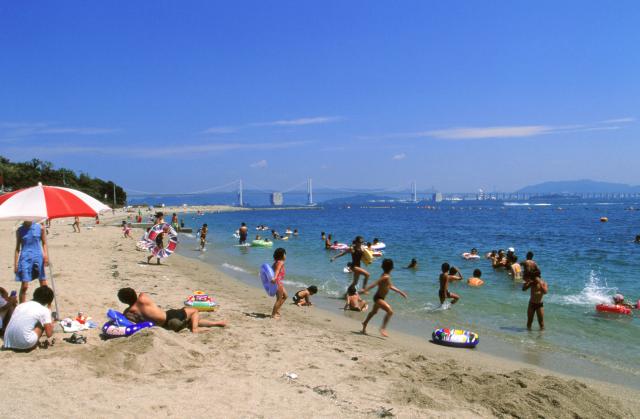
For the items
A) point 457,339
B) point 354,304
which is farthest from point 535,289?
point 354,304

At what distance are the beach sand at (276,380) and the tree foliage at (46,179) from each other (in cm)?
5142

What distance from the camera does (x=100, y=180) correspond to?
3504 inches

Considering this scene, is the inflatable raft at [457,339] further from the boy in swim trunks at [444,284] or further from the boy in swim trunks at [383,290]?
the boy in swim trunks at [444,284]

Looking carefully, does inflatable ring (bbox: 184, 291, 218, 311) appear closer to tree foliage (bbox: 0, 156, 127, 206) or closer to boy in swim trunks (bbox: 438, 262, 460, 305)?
boy in swim trunks (bbox: 438, 262, 460, 305)

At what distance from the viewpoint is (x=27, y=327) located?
613 centimetres

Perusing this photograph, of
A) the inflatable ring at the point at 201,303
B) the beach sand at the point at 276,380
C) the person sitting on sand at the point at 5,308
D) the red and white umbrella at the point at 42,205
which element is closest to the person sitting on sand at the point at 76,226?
the inflatable ring at the point at 201,303

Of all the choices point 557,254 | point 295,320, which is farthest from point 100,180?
point 295,320

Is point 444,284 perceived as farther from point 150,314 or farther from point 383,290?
point 150,314

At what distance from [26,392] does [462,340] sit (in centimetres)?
643

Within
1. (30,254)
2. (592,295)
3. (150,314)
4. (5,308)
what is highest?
(30,254)

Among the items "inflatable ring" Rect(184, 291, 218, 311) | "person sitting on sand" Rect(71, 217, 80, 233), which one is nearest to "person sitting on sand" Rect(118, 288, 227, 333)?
"inflatable ring" Rect(184, 291, 218, 311)

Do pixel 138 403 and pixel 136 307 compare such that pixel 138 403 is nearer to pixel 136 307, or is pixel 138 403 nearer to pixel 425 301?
Answer: pixel 136 307

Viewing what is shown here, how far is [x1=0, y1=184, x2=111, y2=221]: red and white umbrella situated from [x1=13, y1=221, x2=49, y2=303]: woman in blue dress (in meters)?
1.17

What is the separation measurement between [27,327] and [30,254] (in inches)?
83.0
